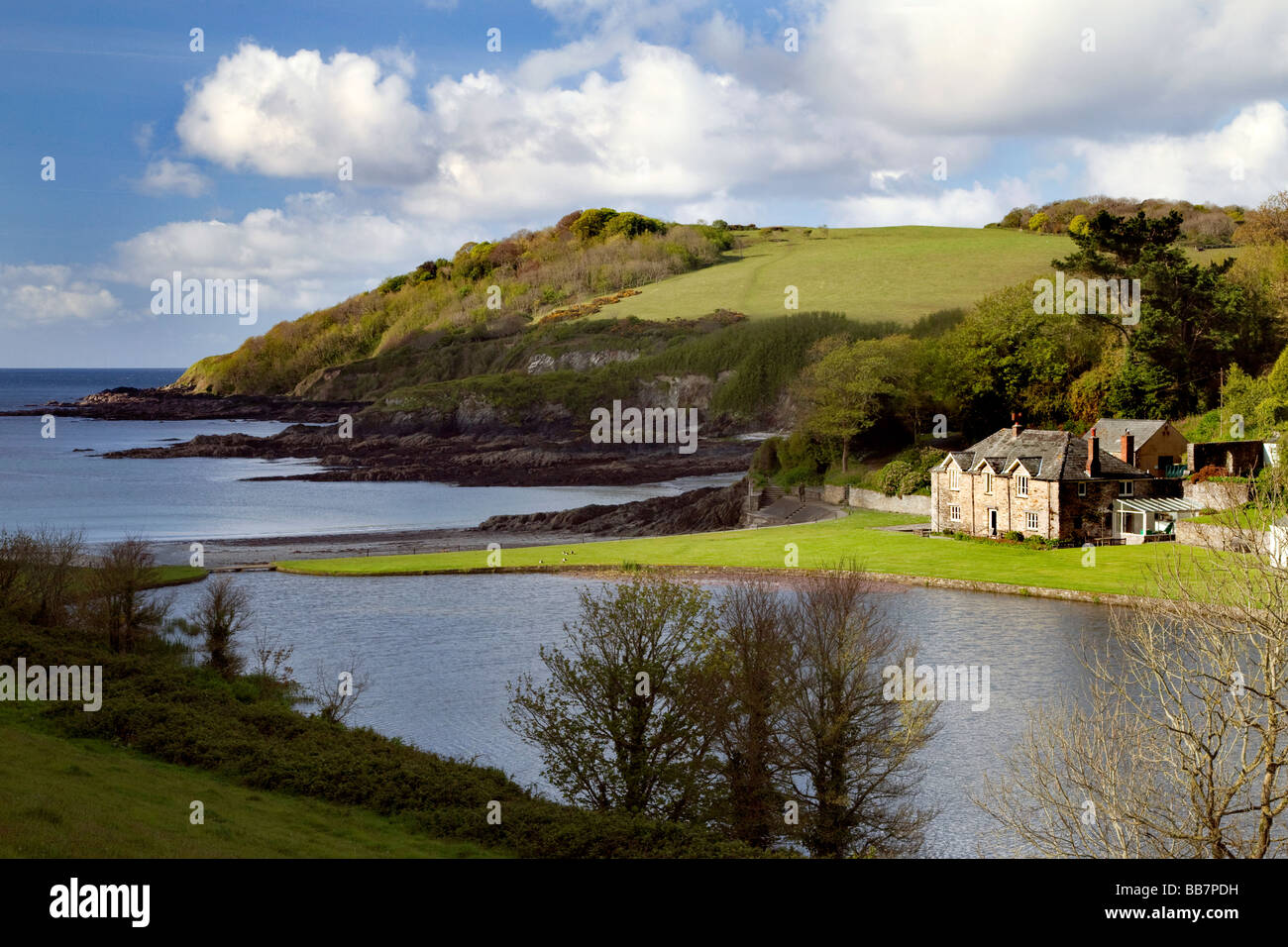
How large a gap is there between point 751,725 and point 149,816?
10464 mm

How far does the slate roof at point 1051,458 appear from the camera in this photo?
49219 millimetres

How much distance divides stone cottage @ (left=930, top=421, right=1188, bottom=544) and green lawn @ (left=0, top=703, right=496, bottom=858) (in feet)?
128

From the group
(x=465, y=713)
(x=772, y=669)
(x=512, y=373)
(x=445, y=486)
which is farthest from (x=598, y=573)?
(x=512, y=373)

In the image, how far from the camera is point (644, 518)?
232 ft

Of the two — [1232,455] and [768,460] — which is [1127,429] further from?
[768,460]

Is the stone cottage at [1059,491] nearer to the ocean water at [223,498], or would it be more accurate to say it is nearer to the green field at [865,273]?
the ocean water at [223,498]

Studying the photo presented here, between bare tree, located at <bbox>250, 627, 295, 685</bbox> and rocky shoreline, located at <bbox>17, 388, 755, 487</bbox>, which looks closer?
bare tree, located at <bbox>250, 627, 295, 685</bbox>

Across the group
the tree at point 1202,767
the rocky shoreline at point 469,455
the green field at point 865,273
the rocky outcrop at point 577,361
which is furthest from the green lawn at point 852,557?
the rocky outcrop at point 577,361

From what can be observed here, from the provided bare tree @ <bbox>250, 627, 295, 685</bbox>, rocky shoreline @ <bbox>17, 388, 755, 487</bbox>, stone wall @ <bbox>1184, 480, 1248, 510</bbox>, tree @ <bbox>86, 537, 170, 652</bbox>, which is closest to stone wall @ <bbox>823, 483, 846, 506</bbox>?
stone wall @ <bbox>1184, 480, 1248, 510</bbox>

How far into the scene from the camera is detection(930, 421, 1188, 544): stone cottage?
161 ft

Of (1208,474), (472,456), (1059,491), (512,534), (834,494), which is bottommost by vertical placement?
(512,534)

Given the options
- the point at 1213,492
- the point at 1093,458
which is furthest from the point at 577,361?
the point at 1213,492

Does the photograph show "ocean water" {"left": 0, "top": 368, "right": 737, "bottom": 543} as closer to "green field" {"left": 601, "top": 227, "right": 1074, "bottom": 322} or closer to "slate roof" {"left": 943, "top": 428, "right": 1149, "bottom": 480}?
"slate roof" {"left": 943, "top": 428, "right": 1149, "bottom": 480}
